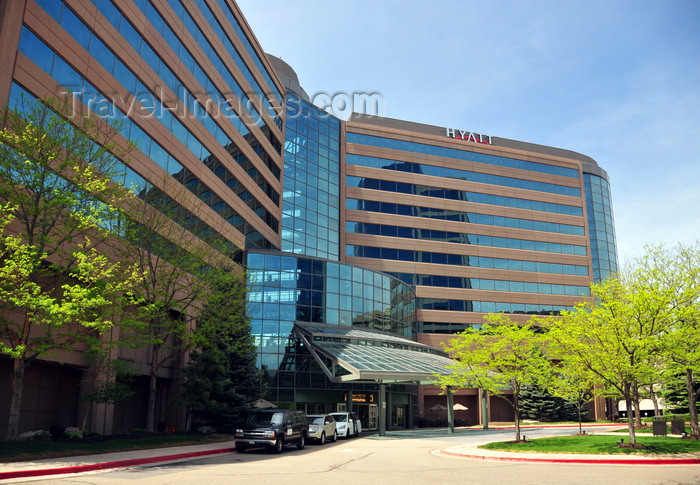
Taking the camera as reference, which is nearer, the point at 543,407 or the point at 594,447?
the point at 594,447

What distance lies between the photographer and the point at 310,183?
187 feet

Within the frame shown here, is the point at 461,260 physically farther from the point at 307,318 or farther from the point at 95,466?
the point at 95,466

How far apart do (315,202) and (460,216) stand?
66.5ft

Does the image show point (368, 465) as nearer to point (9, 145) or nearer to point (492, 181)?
point (9, 145)

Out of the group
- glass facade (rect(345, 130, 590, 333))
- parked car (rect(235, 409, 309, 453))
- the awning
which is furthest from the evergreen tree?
parked car (rect(235, 409, 309, 453))

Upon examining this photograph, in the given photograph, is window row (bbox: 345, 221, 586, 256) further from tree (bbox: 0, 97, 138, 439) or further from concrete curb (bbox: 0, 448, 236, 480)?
concrete curb (bbox: 0, 448, 236, 480)

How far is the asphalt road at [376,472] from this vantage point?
1441cm

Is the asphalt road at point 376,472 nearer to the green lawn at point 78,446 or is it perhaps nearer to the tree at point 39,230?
the green lawn at point 78,446

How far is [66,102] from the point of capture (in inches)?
890

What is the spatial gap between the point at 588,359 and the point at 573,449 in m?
3.84

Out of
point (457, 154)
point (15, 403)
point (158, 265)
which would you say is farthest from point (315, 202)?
point (15, 403)

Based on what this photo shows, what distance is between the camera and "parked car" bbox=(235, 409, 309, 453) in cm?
2355

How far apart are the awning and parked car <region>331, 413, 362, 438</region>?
97.4 inches

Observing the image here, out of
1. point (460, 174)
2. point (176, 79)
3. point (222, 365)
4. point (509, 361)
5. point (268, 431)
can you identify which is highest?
point (460, 174)
